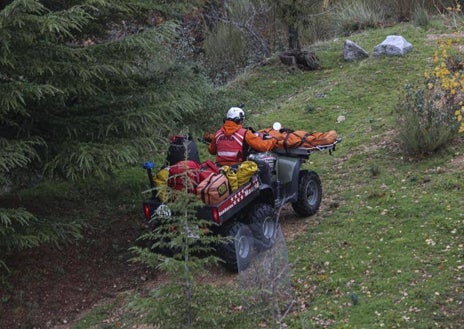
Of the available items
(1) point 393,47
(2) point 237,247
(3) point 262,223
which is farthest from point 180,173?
(1) point 393,47

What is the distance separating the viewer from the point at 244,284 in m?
5.84

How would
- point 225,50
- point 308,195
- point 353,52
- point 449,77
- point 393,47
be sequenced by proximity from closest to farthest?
point 308,195 < point 449,77 < point 393,47 < point 353,52 < point 225,50

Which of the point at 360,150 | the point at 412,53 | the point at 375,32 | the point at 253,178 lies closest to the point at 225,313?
the point at 253,178

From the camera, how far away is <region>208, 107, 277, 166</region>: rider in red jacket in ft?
24.5

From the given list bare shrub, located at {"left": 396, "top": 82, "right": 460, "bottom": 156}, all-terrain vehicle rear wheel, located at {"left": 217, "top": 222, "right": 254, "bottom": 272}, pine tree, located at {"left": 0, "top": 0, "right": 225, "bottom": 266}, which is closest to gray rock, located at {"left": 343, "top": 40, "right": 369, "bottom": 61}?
bare shrub, located at {"left": 396, "top": 82, "right": 460, "bottom": 156}

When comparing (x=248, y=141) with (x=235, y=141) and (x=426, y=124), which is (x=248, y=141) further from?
(x=426, y=124)

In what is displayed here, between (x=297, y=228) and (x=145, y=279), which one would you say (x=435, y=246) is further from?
(x=145, y=279)

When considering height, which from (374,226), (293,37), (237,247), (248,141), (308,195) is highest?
(248,141)

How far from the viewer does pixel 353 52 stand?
15188mm

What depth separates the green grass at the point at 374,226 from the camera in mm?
5891

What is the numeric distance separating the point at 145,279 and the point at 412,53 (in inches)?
350

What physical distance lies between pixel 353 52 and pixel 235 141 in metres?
8.37

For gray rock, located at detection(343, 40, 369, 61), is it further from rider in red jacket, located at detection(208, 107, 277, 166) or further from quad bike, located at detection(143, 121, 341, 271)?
rider in red jacket, located at detection(208, 107, 277, 166)

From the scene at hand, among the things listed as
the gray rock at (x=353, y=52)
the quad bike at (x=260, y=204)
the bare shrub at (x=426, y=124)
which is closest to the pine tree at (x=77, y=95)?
the quad bike at (x=260, y=204)
